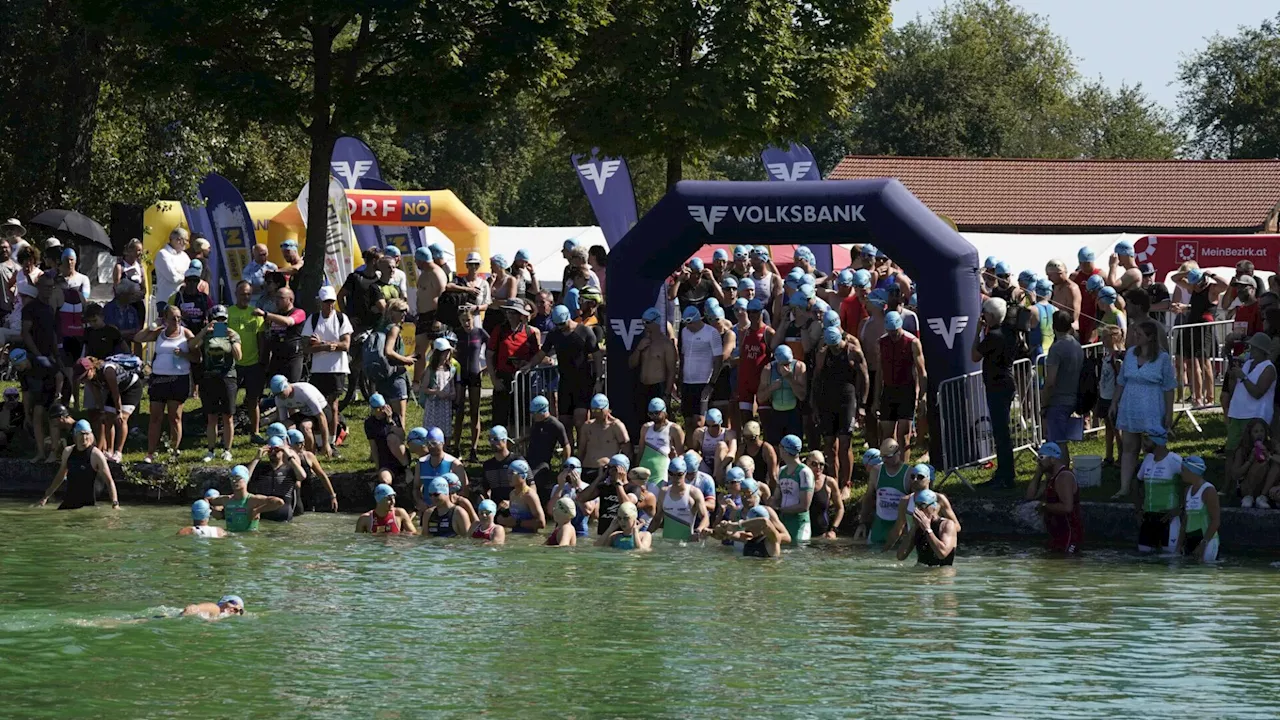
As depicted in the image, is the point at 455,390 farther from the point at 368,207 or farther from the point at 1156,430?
the point at 368,207

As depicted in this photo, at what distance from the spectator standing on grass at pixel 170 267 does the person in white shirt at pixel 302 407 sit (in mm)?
3731

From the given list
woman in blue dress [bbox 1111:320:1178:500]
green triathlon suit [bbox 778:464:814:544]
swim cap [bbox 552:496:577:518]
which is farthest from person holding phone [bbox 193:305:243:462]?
woman in blue dress [bbox 1111:320:1178:500]

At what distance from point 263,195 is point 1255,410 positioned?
39370 mm

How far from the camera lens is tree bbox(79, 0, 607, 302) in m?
25.0

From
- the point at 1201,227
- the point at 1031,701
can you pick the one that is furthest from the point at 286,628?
the point at 1201,227

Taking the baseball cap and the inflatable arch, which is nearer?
the baseball cap

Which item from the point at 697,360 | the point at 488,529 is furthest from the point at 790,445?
the point at 488,529

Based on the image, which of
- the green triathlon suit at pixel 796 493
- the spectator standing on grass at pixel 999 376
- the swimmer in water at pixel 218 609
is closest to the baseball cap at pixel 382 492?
the green triathlon suit at pixel 796 493

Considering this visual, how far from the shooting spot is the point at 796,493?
20156 mm

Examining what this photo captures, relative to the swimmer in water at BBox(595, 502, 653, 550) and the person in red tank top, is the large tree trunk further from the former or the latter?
the person in red tank top

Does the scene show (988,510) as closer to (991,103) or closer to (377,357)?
(377,357)

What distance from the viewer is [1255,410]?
19234mm

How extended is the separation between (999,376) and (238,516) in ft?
26.6

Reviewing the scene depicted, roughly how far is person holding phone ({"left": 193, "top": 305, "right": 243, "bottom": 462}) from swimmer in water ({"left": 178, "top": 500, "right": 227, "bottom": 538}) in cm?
225
